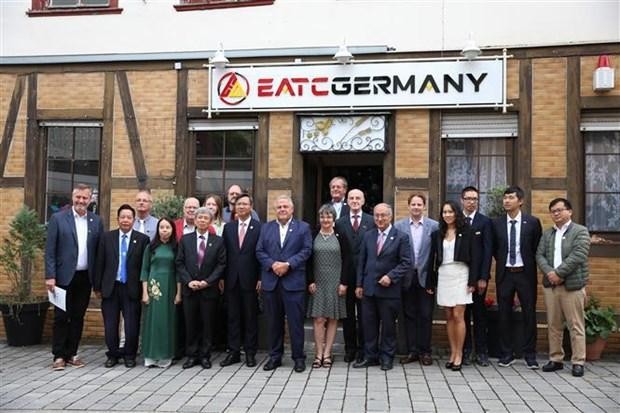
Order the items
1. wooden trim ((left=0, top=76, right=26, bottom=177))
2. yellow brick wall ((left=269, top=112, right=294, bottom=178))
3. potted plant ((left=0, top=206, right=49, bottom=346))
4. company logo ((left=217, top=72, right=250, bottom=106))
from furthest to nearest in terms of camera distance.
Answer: wooden trim ((left=0, top=76, right=26, bottom=177)) → company logo ((left=217, top=72, right=250, bottom=106)) → yellow brick wall ((left=269, top=112, right=294, bottom=178)) → potted plant ((left=0, top=206, right=49, bottom=346))

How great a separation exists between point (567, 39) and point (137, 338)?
20.6 feet

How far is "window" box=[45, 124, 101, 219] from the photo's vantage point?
29.4 feet

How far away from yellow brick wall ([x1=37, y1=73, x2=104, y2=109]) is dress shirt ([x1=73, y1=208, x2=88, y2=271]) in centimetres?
238

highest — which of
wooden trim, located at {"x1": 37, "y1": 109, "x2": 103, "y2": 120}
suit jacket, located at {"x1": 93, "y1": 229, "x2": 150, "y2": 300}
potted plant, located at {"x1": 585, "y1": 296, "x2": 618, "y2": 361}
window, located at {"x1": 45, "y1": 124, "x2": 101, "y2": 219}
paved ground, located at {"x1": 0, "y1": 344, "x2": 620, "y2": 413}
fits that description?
wooden trim, located at {"x1": 37, "y1": 109, "x2": 103, "y2": 120}

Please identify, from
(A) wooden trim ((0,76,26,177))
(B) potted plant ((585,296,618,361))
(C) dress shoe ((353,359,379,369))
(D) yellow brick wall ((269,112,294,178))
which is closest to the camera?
(C) dress shoe ((353,359,379,369))

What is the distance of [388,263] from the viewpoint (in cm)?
653

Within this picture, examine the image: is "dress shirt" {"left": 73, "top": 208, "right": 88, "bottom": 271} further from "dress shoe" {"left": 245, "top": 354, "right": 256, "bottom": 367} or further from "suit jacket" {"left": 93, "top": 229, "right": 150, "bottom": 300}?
"dress shoe" {"left": 245, "top": 354, "right": 256, "bottom": 367}

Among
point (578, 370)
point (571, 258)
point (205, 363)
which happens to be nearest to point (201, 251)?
point (205, 363)

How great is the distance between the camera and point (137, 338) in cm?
698

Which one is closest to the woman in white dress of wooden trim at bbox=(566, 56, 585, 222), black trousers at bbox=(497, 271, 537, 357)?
black trousers at bbox=(497, 271, 537, 357)

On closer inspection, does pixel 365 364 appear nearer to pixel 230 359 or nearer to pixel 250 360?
pixel 250 360

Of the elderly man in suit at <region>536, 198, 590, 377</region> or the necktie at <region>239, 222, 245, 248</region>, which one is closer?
the elderly man in suit at <region>536, 198, 590, 377</region>

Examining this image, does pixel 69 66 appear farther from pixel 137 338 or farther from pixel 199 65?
pixel 137 338

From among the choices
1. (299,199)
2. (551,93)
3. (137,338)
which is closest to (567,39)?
(551,93)
